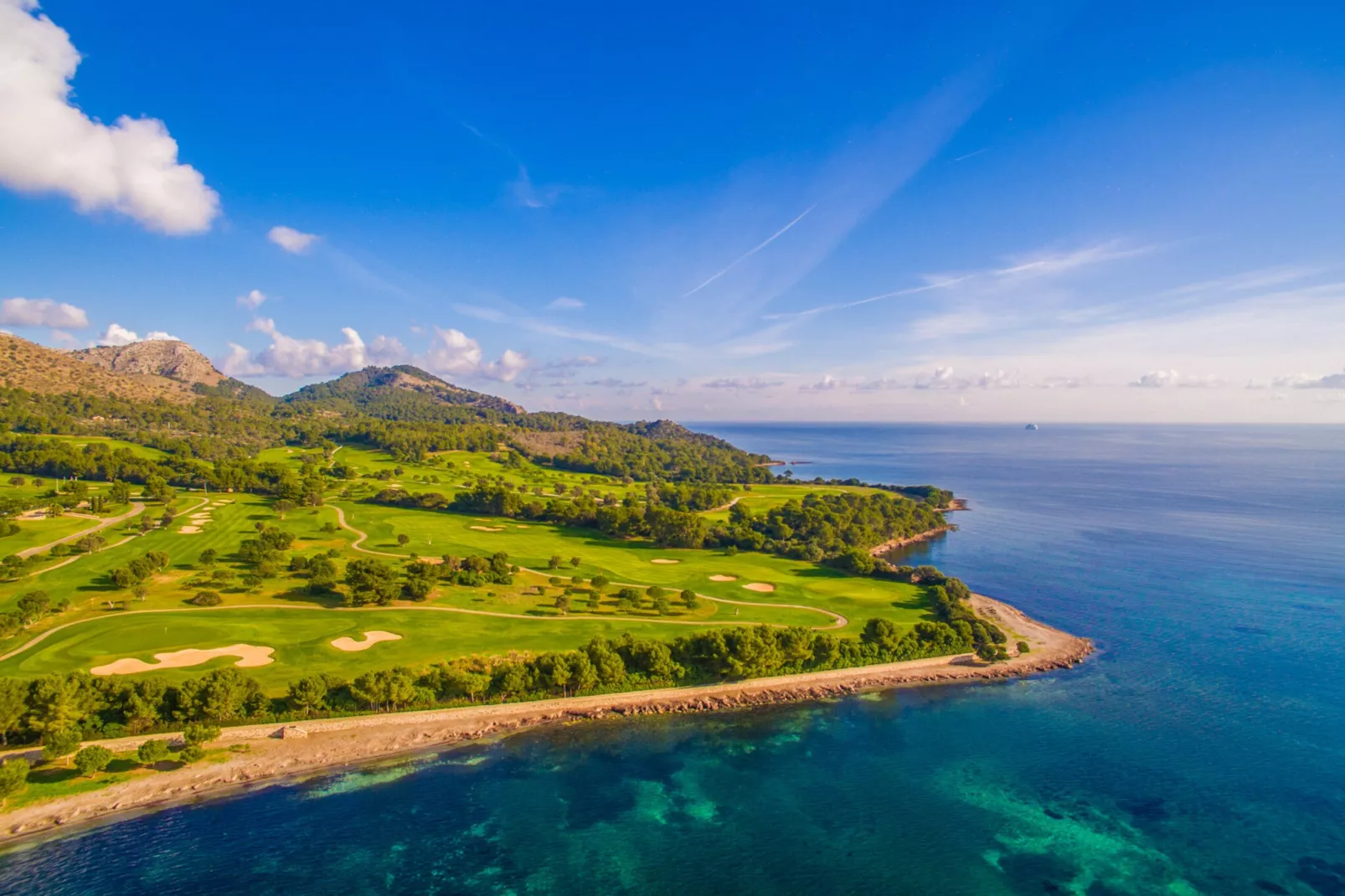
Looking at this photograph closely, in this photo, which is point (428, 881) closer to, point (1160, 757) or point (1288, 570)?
point (1160, 757)

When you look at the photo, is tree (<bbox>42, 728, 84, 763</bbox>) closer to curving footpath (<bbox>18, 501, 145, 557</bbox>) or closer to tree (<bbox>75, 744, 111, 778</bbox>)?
tree (<bbox>75, 744, 111, 778</bbox>)

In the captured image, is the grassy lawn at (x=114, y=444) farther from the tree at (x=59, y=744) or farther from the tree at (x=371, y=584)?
the tree at (x=59, y=744)

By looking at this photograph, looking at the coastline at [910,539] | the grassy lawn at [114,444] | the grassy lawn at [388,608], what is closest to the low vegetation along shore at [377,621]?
the grassy lawn at [388,608]

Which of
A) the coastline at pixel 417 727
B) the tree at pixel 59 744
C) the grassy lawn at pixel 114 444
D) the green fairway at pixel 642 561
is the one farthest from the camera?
the grassy lawn at pixel 114 444

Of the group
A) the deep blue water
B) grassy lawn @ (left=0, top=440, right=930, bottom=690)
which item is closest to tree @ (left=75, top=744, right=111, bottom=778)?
the deep blue water

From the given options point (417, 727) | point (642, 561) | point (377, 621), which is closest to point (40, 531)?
point (377, 621)

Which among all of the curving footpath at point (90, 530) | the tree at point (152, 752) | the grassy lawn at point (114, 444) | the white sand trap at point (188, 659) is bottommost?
the tree at point (152, 752)
